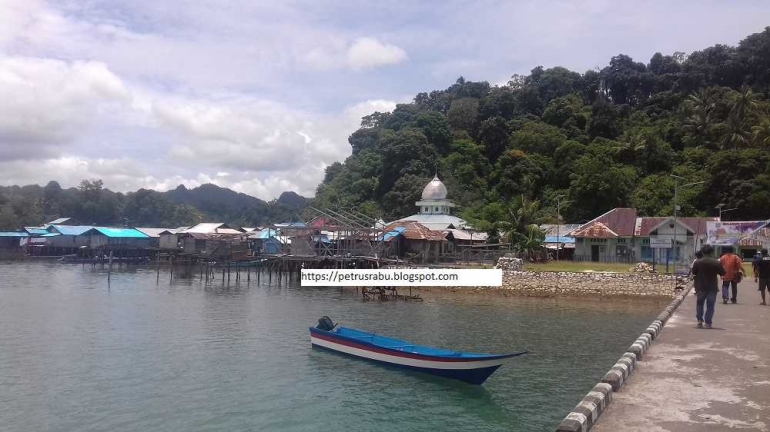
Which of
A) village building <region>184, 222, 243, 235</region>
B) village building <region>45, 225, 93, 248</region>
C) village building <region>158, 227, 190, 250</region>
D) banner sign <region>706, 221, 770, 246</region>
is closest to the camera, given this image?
banner sign <region>706, 221, 770, 246</region>

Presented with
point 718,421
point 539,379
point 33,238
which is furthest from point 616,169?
point 33,238

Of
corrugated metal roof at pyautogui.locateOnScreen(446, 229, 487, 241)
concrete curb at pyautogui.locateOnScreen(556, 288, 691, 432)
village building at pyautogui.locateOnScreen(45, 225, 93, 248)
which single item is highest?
corrugated metal roof at pyautogui.locateOnScreen(446, 229, 487, 241)

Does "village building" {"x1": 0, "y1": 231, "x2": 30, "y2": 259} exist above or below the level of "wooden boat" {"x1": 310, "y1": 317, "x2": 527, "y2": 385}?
above

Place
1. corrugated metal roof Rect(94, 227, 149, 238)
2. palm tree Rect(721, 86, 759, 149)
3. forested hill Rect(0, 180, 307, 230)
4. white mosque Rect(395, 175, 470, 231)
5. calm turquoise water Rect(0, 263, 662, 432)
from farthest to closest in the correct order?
forested hill Rect(0, 180, 307, 230), corrugated metal roof Rect(94, 227, 149, 238), white mosque Rect(395, 175, 470, 231), palm tree Rect(721, 86, 759, 149), calm turquoise water Rect(0, 263, 662, 432)

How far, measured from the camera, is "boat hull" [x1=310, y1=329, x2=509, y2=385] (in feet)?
49.6

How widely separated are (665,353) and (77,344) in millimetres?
19017

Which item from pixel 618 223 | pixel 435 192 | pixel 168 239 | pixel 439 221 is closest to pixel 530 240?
pixel 618 223

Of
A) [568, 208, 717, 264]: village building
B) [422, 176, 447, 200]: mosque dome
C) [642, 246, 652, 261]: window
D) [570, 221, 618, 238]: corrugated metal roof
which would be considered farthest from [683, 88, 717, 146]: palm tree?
[422, 176, 447, 200]: mosque dome

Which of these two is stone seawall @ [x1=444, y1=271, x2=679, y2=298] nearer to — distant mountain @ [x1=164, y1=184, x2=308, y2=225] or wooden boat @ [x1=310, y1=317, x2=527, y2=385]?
wooden boat @ [x1=310, y1=317, x2=527, y2=385]

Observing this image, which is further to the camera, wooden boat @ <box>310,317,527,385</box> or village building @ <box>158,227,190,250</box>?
village building @ <box>158,227,190,250</box>

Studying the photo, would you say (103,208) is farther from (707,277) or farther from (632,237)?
(707,277)

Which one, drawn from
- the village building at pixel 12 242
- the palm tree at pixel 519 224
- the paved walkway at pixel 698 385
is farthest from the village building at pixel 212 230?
the paved walkway at pixel 698 385
